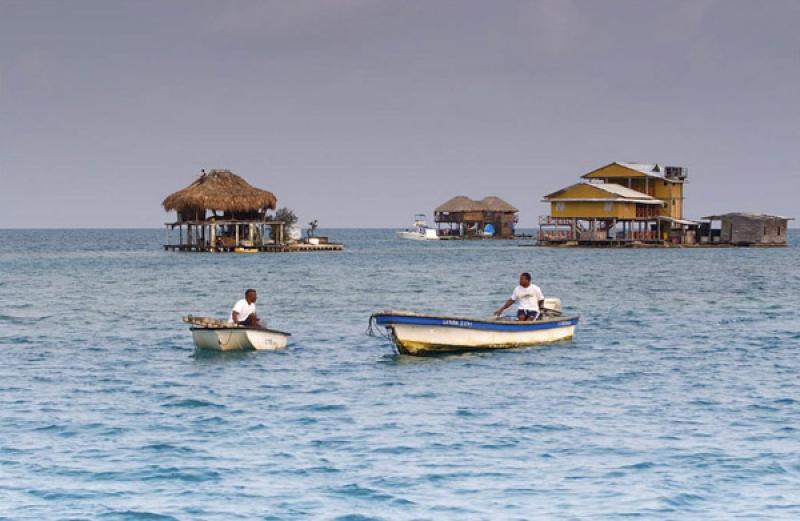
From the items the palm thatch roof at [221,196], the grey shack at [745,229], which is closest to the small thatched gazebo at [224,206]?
the palm thatch roof at [221,196]

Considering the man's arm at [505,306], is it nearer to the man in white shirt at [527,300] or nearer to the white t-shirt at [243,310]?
the man in white shirt at [527,300]

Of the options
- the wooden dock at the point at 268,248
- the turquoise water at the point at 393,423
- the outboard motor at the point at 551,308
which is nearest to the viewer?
the turquoise water at the point at 393,423


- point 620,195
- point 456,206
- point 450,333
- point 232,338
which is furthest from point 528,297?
point 456,206

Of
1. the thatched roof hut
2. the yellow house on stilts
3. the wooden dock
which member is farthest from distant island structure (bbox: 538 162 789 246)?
the thatched roof hut

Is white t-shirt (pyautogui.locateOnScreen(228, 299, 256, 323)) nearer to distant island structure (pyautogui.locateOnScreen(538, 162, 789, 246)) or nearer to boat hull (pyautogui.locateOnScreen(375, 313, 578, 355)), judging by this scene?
boat hull (pyautogui.locateOnScreen(375, 313, 578, 355))

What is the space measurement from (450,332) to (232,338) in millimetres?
4861

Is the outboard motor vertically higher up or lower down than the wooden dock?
lower down

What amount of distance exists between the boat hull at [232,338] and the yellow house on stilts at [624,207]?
73269mm

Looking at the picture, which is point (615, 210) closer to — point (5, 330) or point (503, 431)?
point (5, 330)

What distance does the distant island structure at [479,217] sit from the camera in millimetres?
147625

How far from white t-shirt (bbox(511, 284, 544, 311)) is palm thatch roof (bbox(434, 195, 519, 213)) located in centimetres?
12113

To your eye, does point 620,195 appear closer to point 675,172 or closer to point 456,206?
point 675,172

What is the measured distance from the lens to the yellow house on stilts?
96.4 m

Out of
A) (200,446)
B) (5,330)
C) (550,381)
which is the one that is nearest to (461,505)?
(200,446)
